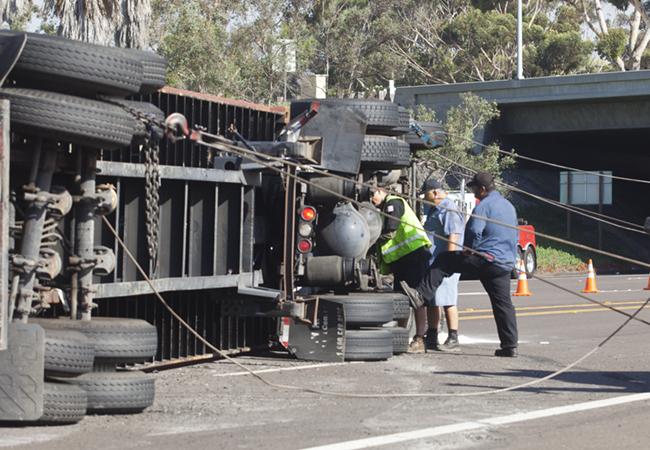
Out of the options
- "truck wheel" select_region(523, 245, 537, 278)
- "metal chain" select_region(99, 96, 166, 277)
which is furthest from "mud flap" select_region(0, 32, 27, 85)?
"truck wheel" select_region(523, 245, 537, 278)

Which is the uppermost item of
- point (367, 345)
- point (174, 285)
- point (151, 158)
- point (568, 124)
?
point (568, 124)

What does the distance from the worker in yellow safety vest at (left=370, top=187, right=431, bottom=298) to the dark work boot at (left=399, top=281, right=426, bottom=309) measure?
0.36 feet

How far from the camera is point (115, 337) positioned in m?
8.76

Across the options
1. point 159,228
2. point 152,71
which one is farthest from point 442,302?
point 152,71

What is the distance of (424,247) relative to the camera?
42.8ft

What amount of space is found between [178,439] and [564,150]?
45.1 meters

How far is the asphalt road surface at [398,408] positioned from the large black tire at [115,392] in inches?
3.3

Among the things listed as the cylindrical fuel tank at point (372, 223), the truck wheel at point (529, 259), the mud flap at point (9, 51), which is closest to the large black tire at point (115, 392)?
the mud flap at point (9, 51)

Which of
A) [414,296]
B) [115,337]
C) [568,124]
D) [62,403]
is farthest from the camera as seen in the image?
[568,124]

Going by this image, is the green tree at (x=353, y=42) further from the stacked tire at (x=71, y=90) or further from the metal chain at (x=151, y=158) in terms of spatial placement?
the stacked tire at (x=71, y=90)

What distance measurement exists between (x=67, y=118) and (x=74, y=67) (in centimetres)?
36

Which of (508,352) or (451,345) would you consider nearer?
(508,352)

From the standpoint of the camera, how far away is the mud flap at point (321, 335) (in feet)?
38.4

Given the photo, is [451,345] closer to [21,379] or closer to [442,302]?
[442,302]
